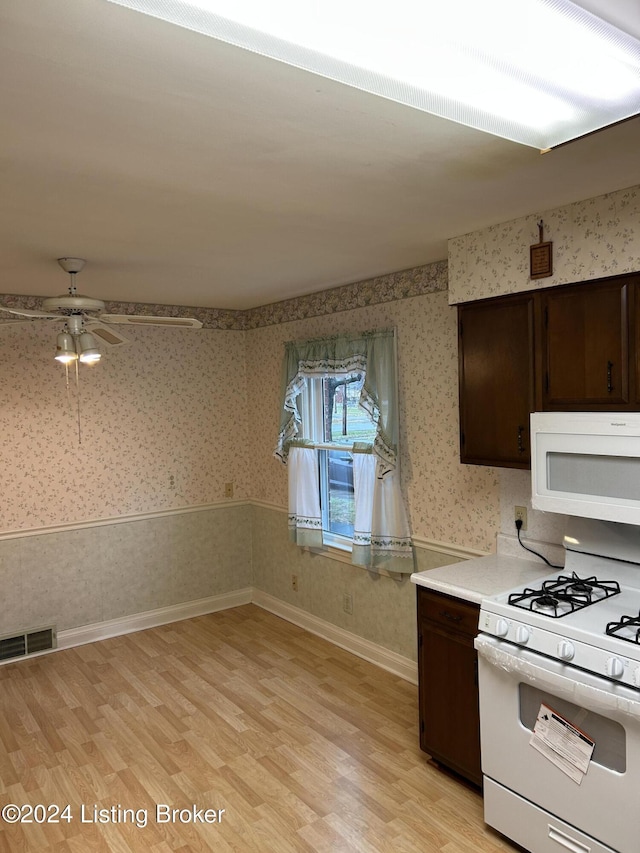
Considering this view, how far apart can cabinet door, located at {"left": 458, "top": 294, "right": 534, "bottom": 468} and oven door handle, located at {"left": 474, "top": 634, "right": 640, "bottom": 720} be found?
829 millimetres

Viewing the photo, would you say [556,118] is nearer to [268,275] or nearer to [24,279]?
[268,275]

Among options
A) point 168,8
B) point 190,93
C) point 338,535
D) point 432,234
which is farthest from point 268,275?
point 168,8

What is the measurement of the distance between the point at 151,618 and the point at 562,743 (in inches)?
140

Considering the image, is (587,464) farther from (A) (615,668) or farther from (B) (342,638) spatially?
(B) (342,638)

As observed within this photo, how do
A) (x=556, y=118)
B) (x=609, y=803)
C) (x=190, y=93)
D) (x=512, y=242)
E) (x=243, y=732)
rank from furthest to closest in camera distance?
1. (x=243, y=732)
2. (x=512, y=242)
3. (x=609, y=803)
4. (x=190, y=93)
5. (x=556, y=118)

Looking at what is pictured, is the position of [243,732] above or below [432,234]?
below

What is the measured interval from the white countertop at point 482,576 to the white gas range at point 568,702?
0.53 feet

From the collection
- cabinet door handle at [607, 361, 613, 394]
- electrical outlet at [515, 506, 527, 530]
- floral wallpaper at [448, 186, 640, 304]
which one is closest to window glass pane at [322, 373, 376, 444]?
electrical outlet at [515, 506, 527, 530]

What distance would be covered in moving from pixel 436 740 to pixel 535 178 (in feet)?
8.13

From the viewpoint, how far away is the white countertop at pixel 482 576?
9.10ft

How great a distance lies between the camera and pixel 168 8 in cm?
98

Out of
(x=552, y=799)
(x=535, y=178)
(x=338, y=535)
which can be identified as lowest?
(x=552, y=799)

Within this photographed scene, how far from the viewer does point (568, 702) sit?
7.36 feet

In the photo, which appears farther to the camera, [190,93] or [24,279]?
[24,279]
